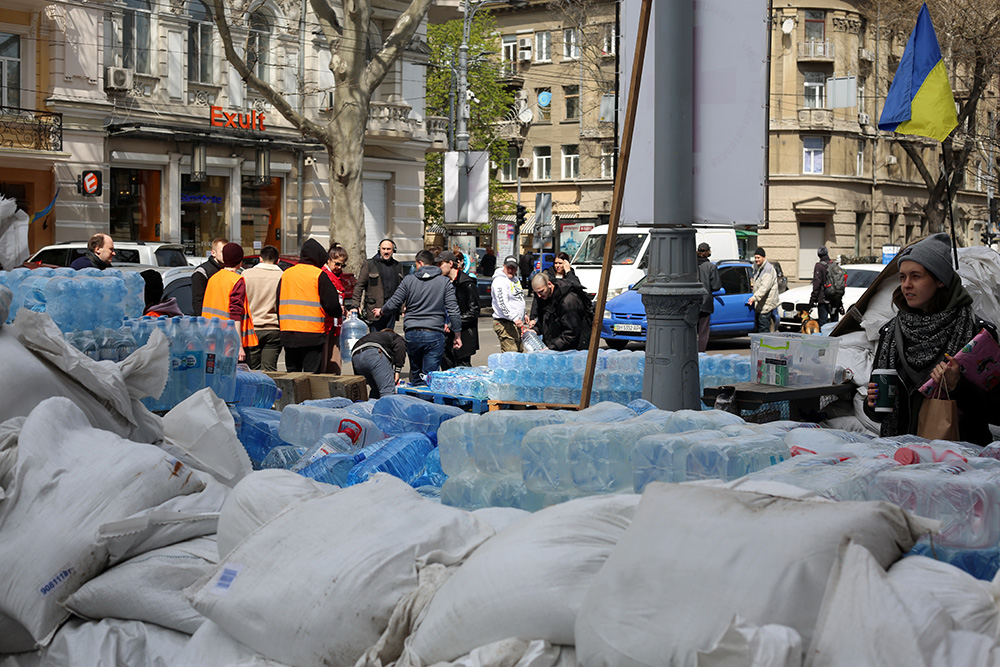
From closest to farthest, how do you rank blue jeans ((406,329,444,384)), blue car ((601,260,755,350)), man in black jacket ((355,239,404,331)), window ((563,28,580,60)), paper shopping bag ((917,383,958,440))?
paper shopping bag ((917,383,958,440)) < blue jeans ((406,329,444,384)) < man in black jacket ((355,239,404,331)) < blue car ((601,260,755,350)) < window ((563,28,580,60))

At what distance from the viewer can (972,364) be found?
4.65 meters

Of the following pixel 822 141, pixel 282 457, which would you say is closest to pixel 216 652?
pixel 282 457

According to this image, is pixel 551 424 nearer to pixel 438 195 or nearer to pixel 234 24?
pixel 234 24

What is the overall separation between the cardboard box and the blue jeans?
2.77m

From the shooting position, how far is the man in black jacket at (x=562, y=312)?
11875mm

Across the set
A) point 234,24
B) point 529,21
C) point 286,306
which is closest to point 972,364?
point 286,306

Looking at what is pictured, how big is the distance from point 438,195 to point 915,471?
44.1 metres

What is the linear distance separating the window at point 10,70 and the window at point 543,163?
30.7m

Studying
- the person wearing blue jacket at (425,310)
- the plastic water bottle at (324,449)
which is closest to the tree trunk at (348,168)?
the person wearing blue jacket at (425,310)

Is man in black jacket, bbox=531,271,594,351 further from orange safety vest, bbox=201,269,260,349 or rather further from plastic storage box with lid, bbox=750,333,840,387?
plastic storage box with lid, bbox=750,333,840,387

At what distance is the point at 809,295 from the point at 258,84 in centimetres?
1109

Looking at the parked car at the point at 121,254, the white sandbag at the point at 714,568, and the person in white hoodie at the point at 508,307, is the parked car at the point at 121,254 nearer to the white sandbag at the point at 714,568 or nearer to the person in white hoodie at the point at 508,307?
the person in white hoodie at the point at 508,307

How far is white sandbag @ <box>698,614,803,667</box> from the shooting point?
193 cm

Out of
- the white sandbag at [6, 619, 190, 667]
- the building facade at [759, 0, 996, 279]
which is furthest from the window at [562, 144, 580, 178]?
the white sandbag at [6, 619, 190, 667]
